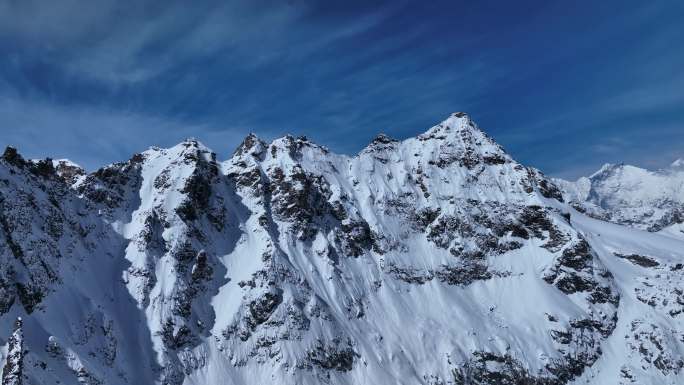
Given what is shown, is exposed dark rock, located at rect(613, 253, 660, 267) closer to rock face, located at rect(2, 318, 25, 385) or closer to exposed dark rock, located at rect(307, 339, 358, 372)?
exposed dark rock, located at rect(307, 339, 358, 372)

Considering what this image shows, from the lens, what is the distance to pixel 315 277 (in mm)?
118688

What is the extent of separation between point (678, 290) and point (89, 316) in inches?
4626

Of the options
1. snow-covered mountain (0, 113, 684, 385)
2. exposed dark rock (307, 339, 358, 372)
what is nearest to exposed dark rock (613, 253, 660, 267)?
snow-covered mountain (0, 113, 684, 385)

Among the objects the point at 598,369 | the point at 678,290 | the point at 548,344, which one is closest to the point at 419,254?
the point at 548,344

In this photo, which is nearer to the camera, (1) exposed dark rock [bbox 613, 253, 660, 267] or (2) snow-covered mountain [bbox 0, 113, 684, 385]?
(2) snow-covered mountain [bbox 0, 113, 684, 385]

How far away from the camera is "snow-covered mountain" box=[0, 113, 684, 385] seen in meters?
91.9

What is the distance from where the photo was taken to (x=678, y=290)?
11775cm

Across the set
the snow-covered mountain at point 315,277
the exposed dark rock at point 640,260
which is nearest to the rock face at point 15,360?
the snow-covered mountain at point 315,277

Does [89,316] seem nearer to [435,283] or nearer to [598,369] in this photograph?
[435,283]

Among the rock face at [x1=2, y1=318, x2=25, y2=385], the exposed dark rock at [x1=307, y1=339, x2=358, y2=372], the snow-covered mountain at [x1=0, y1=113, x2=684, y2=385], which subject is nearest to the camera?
the rock face at [x1=2, y1=318, x2=25, y2=385]

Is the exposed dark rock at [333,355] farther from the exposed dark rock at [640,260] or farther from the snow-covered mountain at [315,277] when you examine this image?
the exposed dark rock at [640,260]

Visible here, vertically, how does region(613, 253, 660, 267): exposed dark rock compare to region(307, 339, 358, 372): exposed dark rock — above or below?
A: above

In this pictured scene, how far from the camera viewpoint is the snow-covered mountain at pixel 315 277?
9194 cm

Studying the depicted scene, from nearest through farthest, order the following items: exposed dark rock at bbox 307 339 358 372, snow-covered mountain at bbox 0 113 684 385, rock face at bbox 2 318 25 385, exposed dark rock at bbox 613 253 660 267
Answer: rock face at bbox 2 318 25 385 → snow-covered mountain at bbox 0 113 684 385 → exposed dark rock at bbox 307 339 358 372 → exposed dark rock at bbox 613 253 660 267
